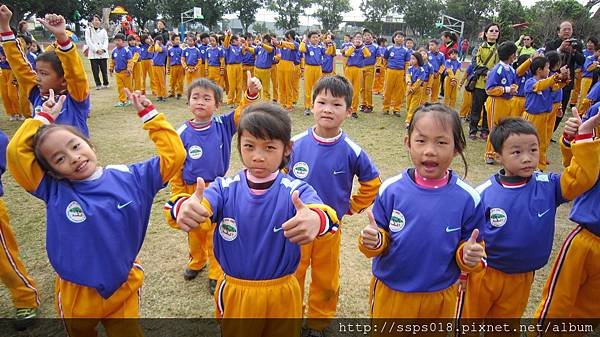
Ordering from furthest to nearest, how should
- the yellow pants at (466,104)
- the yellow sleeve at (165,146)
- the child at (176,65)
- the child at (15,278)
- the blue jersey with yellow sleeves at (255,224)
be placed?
the child at (176,65) → the yellow pants at (466,104) → the child at (15,278) → the yellow sleeve at (165,146) → the blue jersey with yellow sleeves at (255,224)

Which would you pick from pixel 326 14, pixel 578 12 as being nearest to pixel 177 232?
pixel 578 12

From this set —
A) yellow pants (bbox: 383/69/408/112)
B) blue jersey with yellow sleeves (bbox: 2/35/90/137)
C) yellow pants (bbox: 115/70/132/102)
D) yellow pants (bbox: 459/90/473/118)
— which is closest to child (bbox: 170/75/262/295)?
blue jersey with yellow sleeves (bbox: 2/35/90/137)

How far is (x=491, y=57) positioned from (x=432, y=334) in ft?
23.9

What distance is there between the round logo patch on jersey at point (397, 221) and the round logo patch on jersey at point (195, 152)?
193 cm

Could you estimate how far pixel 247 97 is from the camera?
310 cm

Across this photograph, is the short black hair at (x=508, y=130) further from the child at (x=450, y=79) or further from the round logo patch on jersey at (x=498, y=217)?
the child at (x=450, y=79)

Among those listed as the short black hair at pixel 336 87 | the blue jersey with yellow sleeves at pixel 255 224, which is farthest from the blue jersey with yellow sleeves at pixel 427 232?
the short black hair at pixel 336 87

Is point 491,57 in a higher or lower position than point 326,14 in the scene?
lower

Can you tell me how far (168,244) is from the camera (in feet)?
13.3

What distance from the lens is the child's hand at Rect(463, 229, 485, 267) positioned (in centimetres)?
180

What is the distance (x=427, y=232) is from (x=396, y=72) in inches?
354

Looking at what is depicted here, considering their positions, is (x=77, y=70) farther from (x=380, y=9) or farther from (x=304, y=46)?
(x=380, y=9)

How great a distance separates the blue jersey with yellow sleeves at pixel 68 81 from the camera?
3.11 metres

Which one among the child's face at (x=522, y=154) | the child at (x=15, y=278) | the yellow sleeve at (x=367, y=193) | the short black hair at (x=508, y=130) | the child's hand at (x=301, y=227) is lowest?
the child at (x=15, y=278)
